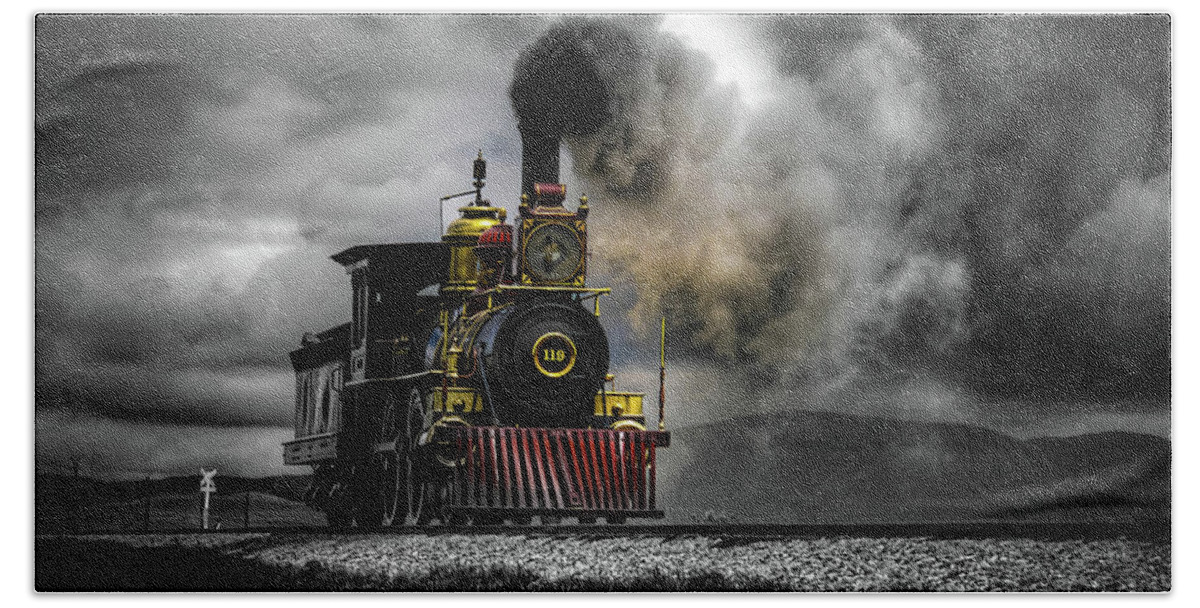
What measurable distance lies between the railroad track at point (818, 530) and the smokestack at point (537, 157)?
8.20 feet

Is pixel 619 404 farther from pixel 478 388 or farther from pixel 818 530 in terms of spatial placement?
pixel 818 530

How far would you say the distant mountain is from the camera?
13.5m

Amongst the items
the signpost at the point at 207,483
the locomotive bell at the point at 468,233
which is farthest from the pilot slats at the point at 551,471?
the signpost at the point at 207,483

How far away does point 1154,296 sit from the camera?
13.9m

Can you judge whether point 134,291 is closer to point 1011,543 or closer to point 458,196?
point 458,196

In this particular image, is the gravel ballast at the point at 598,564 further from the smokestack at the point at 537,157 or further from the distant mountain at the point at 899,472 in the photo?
the smokestack at the point at 537,157

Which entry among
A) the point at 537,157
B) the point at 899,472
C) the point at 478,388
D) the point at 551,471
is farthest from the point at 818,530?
the point at 537,157

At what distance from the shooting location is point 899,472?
13.6 metres

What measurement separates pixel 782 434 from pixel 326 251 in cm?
346

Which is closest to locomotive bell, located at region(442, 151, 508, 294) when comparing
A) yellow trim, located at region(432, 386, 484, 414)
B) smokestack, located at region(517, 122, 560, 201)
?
smokestack, located at region(517, 122, 560, 201)

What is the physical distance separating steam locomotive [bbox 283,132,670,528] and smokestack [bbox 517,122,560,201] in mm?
12

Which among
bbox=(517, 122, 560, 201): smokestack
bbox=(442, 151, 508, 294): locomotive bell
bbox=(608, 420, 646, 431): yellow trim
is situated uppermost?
bbox=(517, 122, 560, 201): smokestack

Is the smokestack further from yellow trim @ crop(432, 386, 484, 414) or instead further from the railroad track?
the railroad track

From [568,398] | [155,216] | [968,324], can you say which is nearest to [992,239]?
[968,324]
